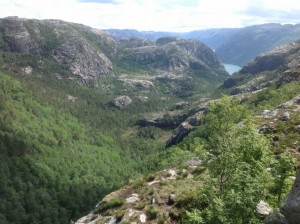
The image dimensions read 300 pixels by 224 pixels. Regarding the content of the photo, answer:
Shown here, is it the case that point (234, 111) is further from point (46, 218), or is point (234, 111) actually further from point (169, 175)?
point (46, 218)

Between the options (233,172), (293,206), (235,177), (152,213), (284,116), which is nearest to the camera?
(293,206)

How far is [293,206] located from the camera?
21.4 metres

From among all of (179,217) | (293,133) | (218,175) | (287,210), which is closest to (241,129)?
(218,175)

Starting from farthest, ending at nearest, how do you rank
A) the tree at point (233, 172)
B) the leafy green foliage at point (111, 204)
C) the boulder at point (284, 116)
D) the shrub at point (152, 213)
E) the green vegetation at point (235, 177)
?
the boulder at point (284, 116) → the leafy green foliage at point (111, 204) → the shrub at point (152, 213) → the green vegetation at point (235, 177) → the tree at point (233, 172)

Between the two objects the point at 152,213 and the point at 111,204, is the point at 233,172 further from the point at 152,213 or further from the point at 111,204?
the point at 111,204

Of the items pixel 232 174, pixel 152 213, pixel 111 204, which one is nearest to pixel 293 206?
pixel 232 174

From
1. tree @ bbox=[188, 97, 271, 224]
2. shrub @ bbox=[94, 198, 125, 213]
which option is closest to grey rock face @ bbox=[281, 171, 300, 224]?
tree @ bbox=[188, 97, 271, 224]

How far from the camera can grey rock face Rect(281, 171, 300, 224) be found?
69.9 ft

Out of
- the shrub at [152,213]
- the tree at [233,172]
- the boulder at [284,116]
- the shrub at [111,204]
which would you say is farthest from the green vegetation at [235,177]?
the boulder at [284,116]

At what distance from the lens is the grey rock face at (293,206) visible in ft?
69.9

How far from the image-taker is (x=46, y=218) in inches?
7766

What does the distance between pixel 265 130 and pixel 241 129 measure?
21.5 m

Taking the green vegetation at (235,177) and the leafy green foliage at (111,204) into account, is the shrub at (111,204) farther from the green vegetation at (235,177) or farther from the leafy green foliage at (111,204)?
the green vegetation at (235,177)

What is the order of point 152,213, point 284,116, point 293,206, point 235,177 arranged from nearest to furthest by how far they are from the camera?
point 293,206
point 235,177
point 152,213
point 284,116
